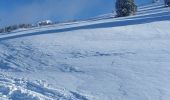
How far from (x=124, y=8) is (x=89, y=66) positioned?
27681 millimetres

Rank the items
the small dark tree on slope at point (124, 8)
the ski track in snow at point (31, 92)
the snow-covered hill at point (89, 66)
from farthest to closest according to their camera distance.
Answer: the small dark tree on slope at point (124, 8) → the snow-covered hill at point (89, 66) → the ski track in snow at point (31, 92)

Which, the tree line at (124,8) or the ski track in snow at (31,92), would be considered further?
the tree line at (124,8)

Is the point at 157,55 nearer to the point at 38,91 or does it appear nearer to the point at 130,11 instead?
the point at 38,91

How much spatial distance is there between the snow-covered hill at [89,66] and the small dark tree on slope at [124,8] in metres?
19.9

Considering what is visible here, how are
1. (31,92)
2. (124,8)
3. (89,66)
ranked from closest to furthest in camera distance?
1. (31,92)
2. (89,66)
3. (124,8)

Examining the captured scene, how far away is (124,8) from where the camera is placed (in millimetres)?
43344

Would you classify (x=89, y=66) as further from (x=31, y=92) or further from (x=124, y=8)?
(x=124, y=8)

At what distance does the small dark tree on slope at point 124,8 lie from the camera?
43031 millimetres

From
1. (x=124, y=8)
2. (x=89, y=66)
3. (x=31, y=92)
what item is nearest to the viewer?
(x=31, y=92)

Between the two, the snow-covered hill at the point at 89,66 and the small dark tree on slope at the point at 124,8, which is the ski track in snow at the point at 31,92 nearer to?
the snow-covered hill at the point at 89,66

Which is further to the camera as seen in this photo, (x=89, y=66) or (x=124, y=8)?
(x=124, y=8)

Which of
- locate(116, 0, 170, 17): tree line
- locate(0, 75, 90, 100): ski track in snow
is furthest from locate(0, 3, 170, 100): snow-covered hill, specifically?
locate(116, 0, 170, 17): tree line

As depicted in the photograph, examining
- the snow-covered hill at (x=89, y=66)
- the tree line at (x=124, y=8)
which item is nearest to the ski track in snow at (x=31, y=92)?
the snow-covered hill at (x=89, y=66)

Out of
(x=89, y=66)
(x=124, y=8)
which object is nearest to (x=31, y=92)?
(x=89, y=66)
